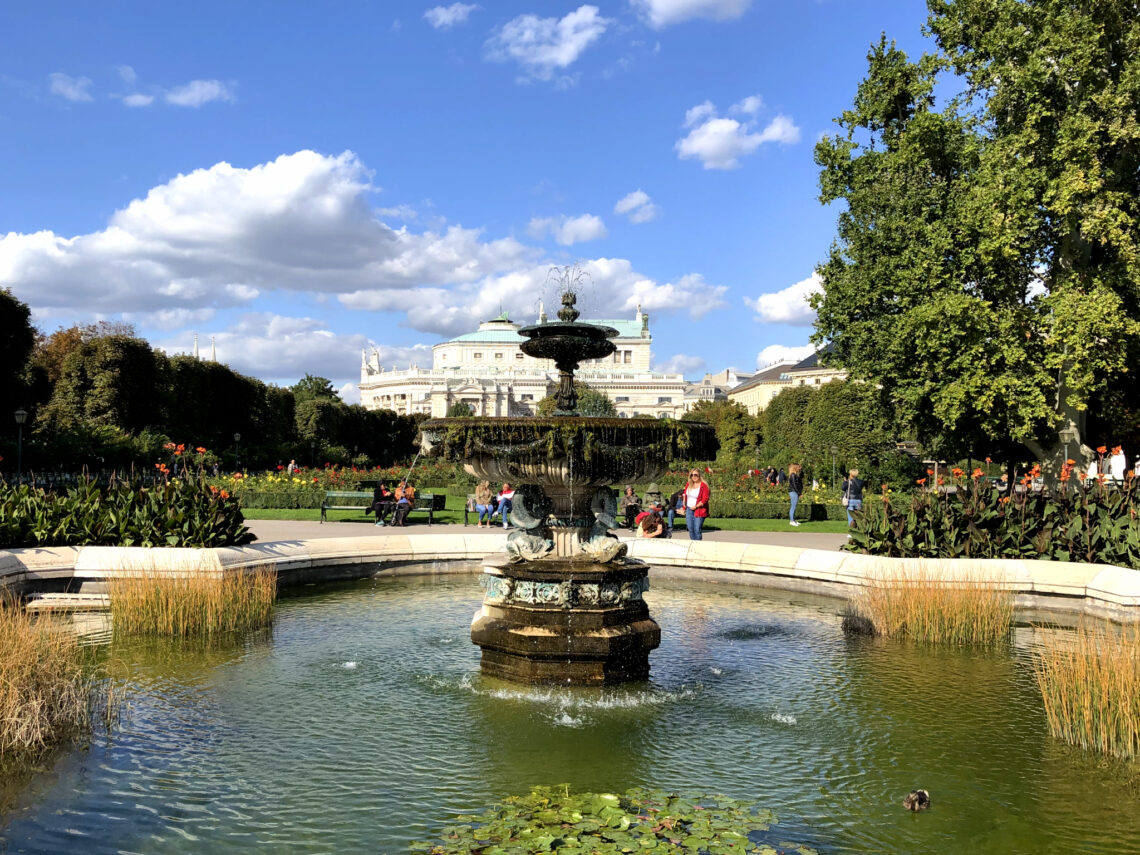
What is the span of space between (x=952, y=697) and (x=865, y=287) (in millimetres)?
16548

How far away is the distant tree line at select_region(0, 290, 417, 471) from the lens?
27.8 m

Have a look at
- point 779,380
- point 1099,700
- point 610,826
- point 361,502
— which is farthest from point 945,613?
point 779,380

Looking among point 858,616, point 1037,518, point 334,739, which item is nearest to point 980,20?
point 1037,518

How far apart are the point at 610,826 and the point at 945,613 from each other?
5.17 m

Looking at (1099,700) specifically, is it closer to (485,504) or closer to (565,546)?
(565,546)

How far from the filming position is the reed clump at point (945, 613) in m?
8.16

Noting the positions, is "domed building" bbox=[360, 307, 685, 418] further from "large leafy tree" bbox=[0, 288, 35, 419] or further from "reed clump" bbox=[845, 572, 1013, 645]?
"reed clump" bbox=[845, 572, 1013, 645]

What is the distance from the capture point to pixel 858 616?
9000mm

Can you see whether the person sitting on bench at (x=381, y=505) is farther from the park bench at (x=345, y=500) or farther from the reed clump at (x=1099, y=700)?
the reed clump at (x=1099, y=700)

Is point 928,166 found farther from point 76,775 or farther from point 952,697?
point 76,775

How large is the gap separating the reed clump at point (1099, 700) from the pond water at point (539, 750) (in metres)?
0.14

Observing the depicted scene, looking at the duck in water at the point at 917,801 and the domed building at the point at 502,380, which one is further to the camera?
the domed building at the point at 502,380

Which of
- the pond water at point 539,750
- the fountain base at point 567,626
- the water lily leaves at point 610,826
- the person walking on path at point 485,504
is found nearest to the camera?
the water lily leaves at point 610,826

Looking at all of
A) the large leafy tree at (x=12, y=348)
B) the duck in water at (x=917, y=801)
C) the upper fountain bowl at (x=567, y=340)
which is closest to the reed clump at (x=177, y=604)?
the upper fountain bowl at (x=567, y=340)
